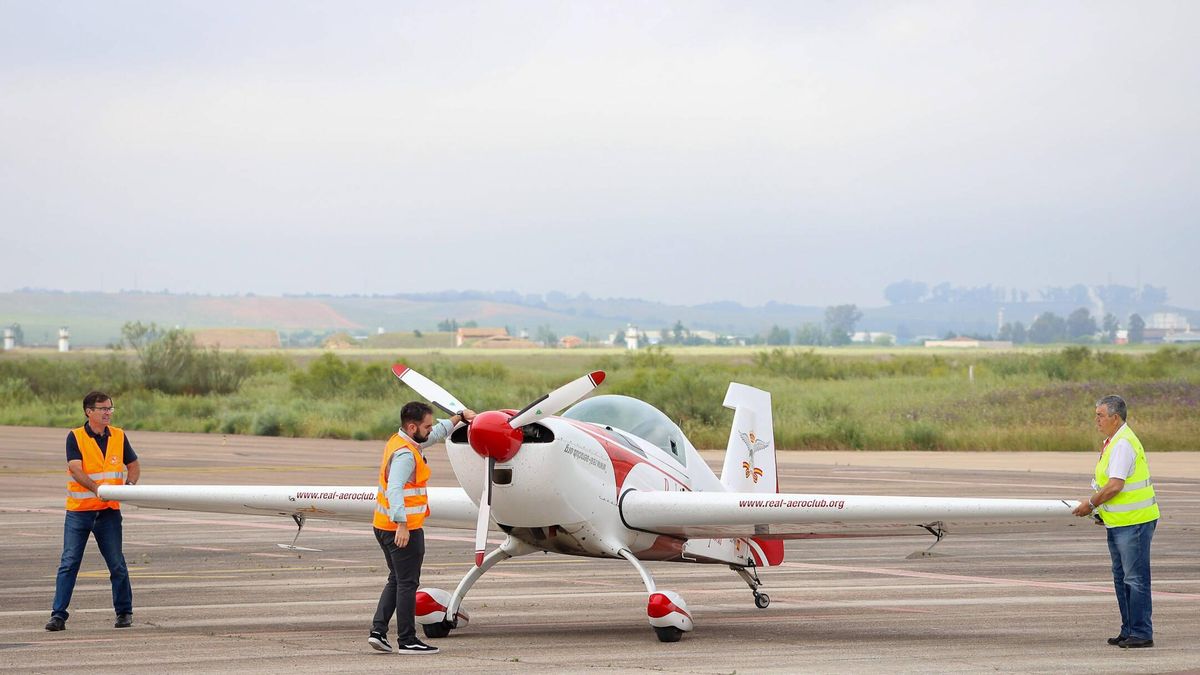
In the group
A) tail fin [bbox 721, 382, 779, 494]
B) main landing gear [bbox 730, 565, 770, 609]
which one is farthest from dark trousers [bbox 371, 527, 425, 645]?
tail fin [bbox 721, 382, 779, 494]

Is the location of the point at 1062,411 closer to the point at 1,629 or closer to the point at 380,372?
the point at 380,372

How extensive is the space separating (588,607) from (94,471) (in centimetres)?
461

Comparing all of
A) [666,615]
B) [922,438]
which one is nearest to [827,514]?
[666,615]

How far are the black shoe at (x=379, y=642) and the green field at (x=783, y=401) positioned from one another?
94.6 ft

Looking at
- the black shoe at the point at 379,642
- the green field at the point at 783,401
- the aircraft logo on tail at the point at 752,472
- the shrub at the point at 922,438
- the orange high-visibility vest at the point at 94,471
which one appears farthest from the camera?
the green field at the point at 783,401

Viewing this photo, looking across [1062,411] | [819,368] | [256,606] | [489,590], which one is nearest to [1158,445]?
[1062,411]

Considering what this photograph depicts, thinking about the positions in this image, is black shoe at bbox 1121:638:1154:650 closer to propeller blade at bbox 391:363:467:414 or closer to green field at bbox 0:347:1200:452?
propeller blade at bbox 391:363:467:414

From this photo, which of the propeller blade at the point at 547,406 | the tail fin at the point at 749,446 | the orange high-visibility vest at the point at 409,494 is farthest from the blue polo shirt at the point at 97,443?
the tail fin at the point at 749,446

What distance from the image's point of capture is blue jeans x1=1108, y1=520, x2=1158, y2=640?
10938mm

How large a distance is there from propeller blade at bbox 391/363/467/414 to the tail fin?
153 inches

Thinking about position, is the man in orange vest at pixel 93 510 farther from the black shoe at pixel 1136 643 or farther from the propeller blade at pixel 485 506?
the black shoe at pixel 1136 643

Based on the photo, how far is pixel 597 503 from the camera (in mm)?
11469

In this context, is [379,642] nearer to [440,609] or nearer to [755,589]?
[440,609]

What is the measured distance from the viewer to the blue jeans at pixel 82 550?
38.7ft
